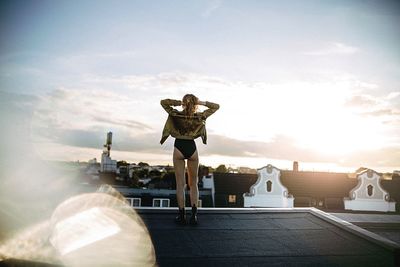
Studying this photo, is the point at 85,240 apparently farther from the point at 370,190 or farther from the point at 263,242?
the point at 370,190

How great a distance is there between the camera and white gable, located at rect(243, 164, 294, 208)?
102ft

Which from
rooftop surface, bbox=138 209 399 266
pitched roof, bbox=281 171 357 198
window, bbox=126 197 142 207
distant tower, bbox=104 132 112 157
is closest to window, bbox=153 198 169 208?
window, bbox=126 197 142 207

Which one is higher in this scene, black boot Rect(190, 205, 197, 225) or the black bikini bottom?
the black bikini bottom

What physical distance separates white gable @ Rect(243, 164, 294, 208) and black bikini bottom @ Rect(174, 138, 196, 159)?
86.6ft

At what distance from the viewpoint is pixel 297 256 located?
3971mm

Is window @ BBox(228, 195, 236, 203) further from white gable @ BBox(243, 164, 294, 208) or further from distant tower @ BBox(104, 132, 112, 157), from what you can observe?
distant tower @ BBox(104, 132, 112, 157)

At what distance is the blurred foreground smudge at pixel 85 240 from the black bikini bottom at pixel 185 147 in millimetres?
1378

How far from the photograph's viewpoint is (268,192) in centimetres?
3159

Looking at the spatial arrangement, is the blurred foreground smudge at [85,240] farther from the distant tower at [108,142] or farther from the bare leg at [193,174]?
the distant tower at [108,142]

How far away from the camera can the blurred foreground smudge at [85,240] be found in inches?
130

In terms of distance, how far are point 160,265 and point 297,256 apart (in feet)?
5.83

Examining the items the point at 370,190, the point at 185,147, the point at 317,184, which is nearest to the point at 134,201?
the point at 317,184

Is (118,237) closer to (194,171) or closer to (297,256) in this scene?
(194,171)

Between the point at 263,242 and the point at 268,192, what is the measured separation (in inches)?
1107
